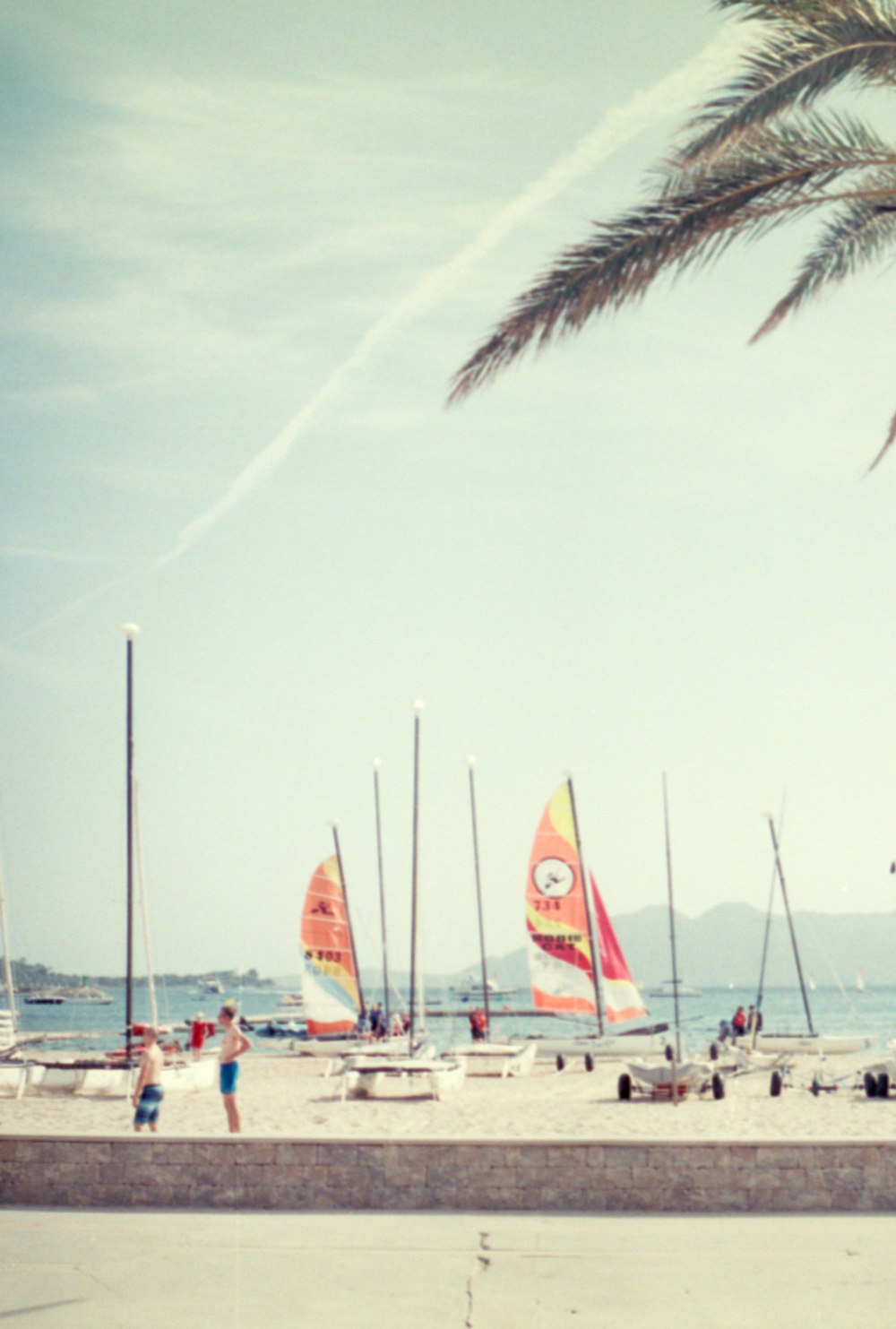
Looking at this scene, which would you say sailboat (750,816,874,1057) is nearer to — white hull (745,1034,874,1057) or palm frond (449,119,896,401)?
white hull (745,1034,874,1057)

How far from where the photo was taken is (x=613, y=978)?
33438 mm

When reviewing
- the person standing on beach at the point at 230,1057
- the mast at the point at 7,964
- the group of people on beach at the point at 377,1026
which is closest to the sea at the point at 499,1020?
the group of people on beach at the point at 377,1026

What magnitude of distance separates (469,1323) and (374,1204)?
2586mm

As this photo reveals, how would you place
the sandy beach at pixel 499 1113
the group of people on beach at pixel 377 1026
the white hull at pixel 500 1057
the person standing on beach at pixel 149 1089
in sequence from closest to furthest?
the person standing on beach at pixel 149 1089 → the sandy beach at pixel 499 1113 → the white hull at pixel 500 1057 → the group of people on beach at pixel 377 1026

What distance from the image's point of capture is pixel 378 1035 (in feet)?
114

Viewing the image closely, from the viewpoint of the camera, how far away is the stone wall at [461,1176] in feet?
27.3

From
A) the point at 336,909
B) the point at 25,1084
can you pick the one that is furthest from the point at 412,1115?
the point at 336,909

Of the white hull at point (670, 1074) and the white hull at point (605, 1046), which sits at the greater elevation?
the white hull at point (670, 1074)

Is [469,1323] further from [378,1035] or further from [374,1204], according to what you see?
[378,1035]

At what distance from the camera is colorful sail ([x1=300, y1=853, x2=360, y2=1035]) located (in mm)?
37469

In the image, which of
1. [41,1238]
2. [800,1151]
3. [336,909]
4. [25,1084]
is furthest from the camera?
[336,909]

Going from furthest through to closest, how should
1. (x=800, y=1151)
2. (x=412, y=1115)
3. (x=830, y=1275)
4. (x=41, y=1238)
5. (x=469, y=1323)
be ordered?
(x=412, y=1115), (x=800, y=1151), (x=41, y=1238), (x=830, y=1275), (x=469, y=1323)

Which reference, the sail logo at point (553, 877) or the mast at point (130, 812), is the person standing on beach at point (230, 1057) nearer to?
the mast at point (130, 812)

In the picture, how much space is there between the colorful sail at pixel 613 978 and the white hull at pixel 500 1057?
205 inches
